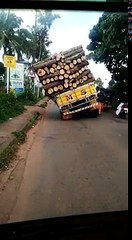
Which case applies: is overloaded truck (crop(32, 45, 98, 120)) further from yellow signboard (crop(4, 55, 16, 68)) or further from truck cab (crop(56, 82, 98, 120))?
yellow signboard (crop(4, 55, 16, 68))

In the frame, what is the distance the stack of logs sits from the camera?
3230 mm

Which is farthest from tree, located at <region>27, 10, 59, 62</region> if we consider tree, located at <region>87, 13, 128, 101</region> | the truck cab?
the truck cab

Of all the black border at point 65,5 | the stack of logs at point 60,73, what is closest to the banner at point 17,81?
the stack of logs at point 60,73

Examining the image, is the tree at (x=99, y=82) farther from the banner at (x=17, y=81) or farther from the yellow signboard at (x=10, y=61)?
the banner at (x=17, y=81)

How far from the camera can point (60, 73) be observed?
12.8ft

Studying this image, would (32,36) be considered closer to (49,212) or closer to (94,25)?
(94,25)

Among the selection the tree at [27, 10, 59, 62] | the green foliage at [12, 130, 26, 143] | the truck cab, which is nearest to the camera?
the tree at [27, 10, 59, 62]

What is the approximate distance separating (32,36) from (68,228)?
1332mm

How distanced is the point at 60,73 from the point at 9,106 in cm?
269

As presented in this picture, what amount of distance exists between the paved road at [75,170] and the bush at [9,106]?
646 millimetres

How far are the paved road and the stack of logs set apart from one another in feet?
1.36

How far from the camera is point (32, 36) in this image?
259cm

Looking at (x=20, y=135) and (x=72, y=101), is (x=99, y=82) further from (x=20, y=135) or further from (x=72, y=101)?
(x=20, y=135)

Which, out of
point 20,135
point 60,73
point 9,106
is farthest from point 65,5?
point 9,106
